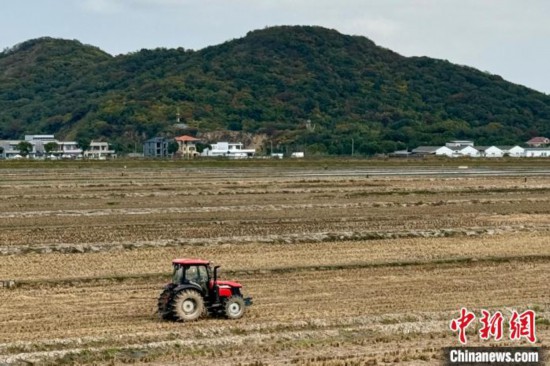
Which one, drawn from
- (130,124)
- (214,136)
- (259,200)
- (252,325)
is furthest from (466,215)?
(130,124)

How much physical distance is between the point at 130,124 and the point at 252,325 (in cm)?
18547

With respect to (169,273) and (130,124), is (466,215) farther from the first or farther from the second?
(130,124)

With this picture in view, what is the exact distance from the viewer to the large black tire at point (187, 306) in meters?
17.2

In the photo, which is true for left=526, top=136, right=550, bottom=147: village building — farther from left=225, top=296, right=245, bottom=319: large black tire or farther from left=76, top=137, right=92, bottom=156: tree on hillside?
left=225, top=296, right=245, bottom=319: large black tire

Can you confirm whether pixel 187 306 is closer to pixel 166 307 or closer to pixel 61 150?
pixel 166 307

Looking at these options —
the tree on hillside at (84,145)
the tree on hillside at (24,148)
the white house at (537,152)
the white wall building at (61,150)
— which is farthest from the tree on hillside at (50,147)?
the white house at (537,152)

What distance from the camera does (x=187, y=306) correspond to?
17344 millimetres

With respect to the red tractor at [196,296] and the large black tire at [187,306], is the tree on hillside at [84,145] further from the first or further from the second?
the large black tire at [187,306]

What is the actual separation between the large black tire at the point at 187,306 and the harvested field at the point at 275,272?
0.15 metres

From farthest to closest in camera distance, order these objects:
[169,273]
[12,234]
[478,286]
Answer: [12,234] < [169,273] < [478,286]

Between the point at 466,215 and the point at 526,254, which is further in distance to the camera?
the point at 466,215

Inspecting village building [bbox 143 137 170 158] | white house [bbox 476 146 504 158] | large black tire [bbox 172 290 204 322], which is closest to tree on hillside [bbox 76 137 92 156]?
village building [bbox 143 137 170 158]

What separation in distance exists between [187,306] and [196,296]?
227 mm

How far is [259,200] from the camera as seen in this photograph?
47.1 m
